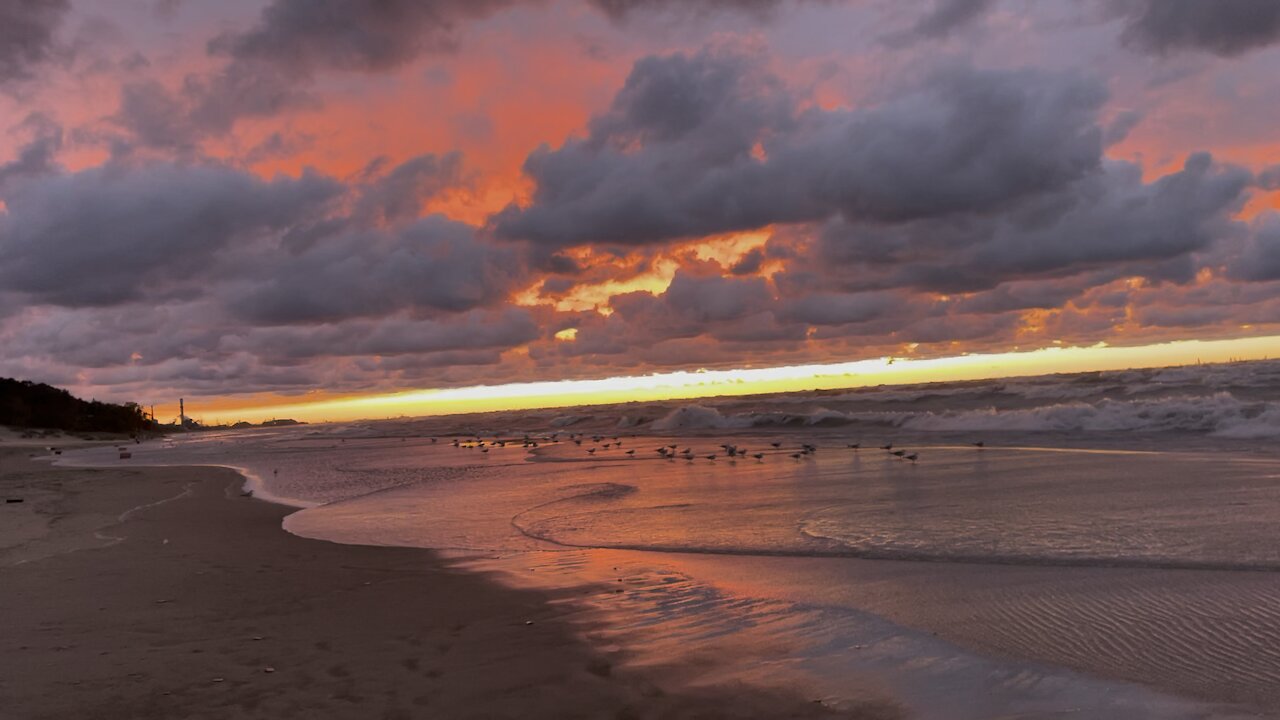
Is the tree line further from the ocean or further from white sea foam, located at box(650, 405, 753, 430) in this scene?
the ocean

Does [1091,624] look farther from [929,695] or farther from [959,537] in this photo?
[959,537]

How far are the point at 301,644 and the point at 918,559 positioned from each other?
688 cm

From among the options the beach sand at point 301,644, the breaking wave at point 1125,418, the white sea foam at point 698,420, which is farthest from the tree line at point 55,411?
the beach sand at point 301,644

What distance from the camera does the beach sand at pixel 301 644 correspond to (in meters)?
5.61

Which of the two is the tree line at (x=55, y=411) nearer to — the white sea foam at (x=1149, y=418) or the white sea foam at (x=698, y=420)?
the white sea foam at (x=698, y=420)

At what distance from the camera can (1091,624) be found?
7.00 m

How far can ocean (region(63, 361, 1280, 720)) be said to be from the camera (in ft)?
19.4

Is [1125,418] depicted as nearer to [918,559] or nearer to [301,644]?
[918,559]

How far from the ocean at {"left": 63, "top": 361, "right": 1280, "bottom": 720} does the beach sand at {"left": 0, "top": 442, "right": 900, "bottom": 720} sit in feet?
1.84

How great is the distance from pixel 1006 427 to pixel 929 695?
33.0 m

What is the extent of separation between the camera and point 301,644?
7145 millimetres

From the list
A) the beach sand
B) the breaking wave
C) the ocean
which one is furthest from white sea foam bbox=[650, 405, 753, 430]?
the beach sand

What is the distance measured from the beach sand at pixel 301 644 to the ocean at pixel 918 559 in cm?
56

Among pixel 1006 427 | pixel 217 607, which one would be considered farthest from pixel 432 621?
pixel 1006 427
